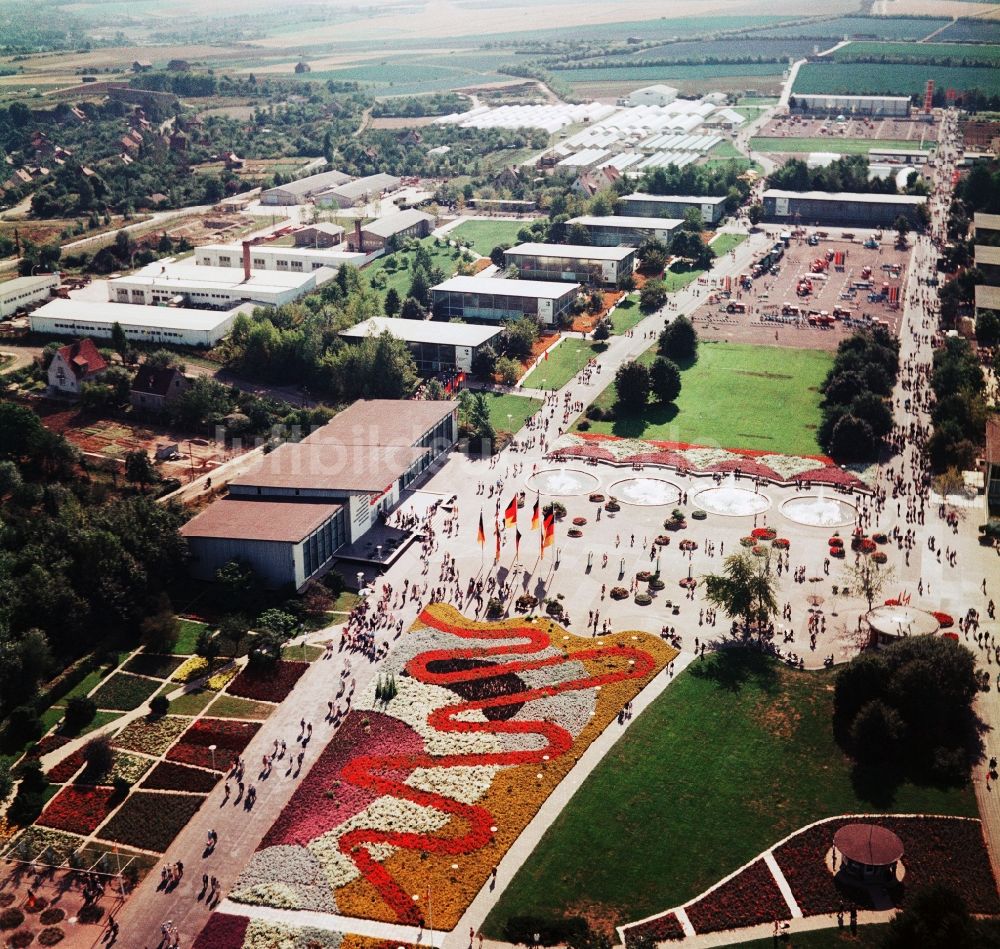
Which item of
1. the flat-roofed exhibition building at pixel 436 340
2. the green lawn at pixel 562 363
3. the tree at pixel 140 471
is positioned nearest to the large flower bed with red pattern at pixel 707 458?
the green lawn at pixel 562 363

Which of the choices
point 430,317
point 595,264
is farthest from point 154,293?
point 595,264

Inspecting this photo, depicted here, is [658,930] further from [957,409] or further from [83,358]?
[83,358]

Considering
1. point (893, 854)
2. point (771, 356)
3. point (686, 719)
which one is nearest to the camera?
point (893, 854)

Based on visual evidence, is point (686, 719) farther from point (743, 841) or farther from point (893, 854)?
point (893, 854)

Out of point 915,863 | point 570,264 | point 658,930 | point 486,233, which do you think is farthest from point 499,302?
point 658,930

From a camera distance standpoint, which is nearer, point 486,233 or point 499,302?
point 499,302

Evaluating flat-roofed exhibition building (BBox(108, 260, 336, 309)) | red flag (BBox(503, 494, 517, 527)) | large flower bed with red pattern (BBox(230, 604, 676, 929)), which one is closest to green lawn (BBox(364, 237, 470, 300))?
flat-roofed exhibition building (BBox(108, 260, 336, 309))
